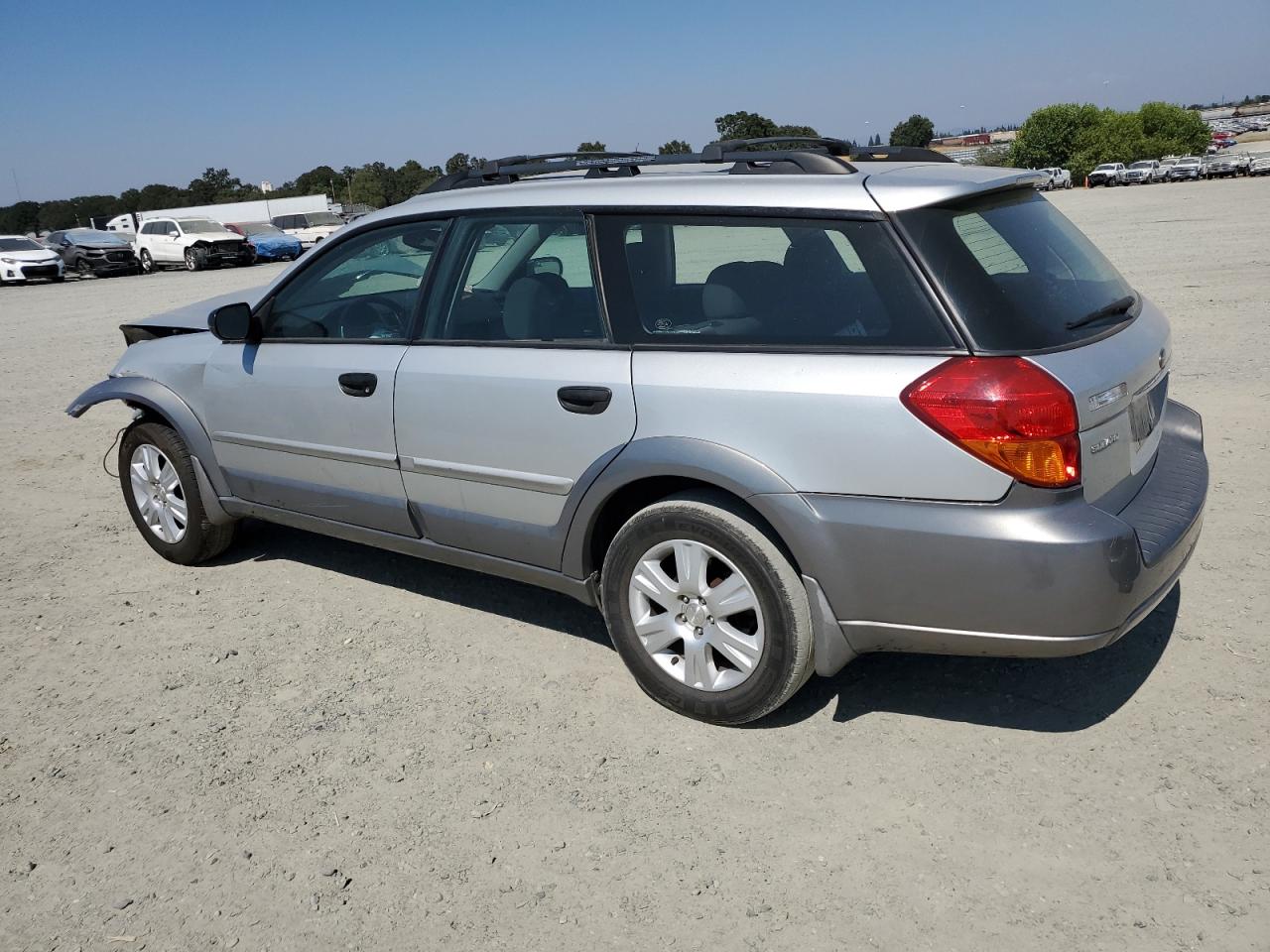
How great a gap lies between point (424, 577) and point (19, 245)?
34.4 m

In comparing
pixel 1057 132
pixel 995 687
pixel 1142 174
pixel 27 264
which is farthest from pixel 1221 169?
pixel 995 687

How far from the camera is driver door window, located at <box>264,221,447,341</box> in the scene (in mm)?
4293

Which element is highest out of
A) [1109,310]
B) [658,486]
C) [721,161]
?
[721,161]

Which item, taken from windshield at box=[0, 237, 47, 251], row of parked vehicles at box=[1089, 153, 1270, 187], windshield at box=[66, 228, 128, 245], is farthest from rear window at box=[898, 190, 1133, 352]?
row of parked vehicles at box=[1089, 153, 1270, 187]

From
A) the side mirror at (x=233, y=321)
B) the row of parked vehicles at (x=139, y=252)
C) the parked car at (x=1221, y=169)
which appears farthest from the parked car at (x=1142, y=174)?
the side mirror at (x=233, y=321)

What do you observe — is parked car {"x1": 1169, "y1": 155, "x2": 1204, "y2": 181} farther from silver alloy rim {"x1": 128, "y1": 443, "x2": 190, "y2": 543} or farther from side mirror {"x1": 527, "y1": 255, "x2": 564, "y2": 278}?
silver alloy rim {"x1": 128, "y1": 443, "x2": 190, "y2": 543}

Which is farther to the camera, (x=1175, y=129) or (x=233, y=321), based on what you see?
(x=1175, y=129)

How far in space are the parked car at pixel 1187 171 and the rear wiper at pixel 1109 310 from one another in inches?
2665

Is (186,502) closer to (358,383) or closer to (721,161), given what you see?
(358,383)

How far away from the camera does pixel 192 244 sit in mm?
33062

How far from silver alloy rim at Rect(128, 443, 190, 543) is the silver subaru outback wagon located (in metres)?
0.99

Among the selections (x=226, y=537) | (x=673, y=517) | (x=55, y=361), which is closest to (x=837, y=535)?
(x=673, y=517)

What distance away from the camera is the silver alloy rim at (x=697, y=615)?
11.2 ft

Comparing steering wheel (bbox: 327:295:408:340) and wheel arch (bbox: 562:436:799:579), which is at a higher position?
steering wheel (bbox: 327:295:408:340)
